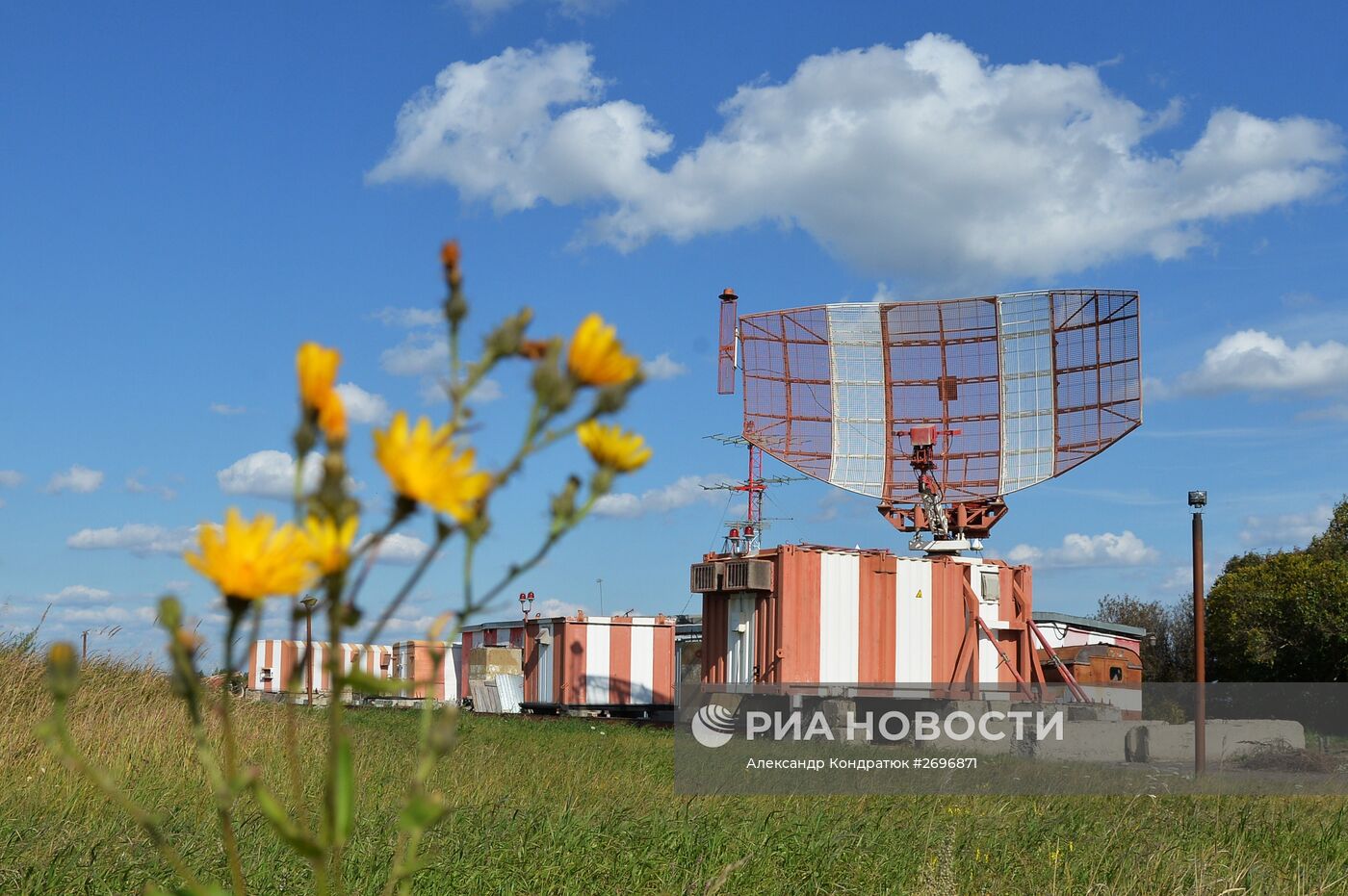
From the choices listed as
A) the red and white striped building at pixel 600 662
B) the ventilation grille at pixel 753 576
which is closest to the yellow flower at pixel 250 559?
the ventilation grille at pixel 753 576

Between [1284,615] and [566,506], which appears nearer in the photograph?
[566,506]

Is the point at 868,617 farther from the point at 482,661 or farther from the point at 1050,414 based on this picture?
the point at 482,661

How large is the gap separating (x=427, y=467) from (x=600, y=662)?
25.8 metres

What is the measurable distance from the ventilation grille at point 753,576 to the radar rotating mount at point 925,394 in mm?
3278

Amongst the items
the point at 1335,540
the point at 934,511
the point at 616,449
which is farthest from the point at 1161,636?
the point at 616,449

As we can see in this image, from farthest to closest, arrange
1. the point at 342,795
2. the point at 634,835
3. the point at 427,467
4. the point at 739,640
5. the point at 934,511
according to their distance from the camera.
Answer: the point at 934,511
the point at 739,640
the point at 634,835
the point at 342,795
the point at 427,467

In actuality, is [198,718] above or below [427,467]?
below

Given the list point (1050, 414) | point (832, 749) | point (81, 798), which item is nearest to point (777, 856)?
point (81, 798)

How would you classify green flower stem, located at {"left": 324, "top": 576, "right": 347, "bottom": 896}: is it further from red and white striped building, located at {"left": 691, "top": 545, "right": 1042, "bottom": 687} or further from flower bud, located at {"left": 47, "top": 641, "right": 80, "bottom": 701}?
red and white striped building, located at {"left": 691, "top": 545, "right": 1042, "bottom": 687}

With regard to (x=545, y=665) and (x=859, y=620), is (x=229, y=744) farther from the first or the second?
(x=545, y=665)

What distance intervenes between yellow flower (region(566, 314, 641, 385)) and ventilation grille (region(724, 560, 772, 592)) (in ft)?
59.2

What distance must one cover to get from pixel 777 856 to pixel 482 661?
2391 centimetres

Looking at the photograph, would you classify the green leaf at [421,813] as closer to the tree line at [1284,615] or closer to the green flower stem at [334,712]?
the green flower stem at [334,712]

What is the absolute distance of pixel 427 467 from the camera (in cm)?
67
